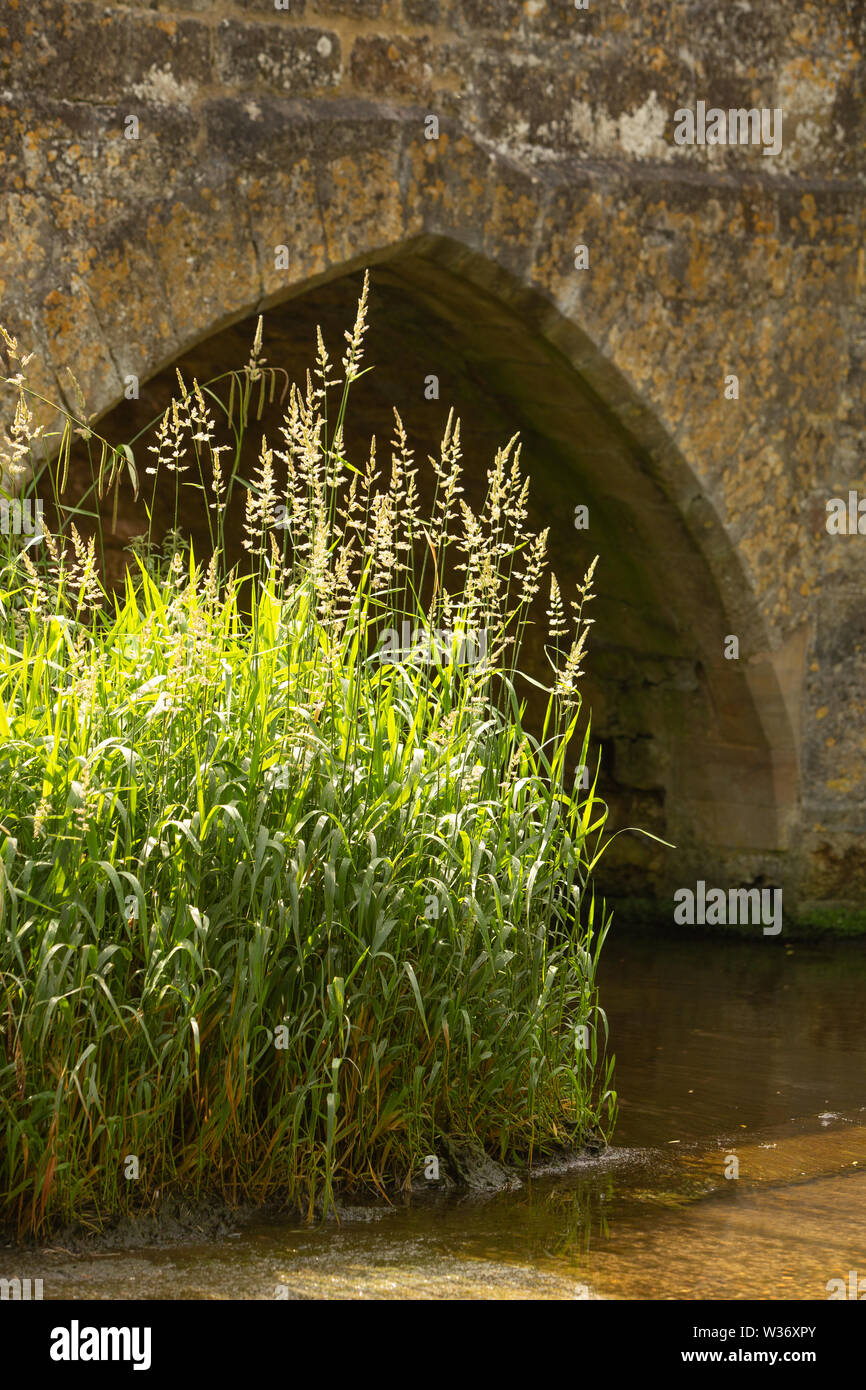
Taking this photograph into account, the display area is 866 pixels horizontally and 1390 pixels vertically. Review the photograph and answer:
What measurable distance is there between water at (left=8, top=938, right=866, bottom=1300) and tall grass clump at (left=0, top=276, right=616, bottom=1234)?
0.15 metres

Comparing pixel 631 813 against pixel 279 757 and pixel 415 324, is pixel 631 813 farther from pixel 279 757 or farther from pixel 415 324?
pixel 279 757

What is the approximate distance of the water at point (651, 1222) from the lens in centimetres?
294

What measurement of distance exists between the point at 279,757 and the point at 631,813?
14.1 ft

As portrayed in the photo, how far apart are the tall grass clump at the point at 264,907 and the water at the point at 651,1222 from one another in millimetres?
145

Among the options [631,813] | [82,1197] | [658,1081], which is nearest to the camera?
[82,1197]

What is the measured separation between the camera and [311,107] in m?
5.31

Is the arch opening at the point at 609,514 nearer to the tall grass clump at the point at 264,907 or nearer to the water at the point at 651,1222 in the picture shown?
the water at the point at 651,1222

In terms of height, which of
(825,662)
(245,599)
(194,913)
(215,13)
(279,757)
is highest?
(215,13)

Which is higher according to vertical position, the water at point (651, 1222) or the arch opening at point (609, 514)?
the arch opening at point (609, 514)

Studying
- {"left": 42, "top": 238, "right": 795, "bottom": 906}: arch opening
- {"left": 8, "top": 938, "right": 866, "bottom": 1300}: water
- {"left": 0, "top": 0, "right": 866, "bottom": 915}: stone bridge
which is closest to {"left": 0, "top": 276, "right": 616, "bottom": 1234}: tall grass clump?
{"left": 8, "top": 938, "right": 866, "bottom": 1300}: water


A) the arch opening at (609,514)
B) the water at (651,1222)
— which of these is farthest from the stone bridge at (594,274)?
the water at (651,1222)

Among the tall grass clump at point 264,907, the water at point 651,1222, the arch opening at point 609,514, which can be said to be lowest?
the water at point 651,1222

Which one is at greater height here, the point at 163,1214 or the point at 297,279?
the point at 297,279
